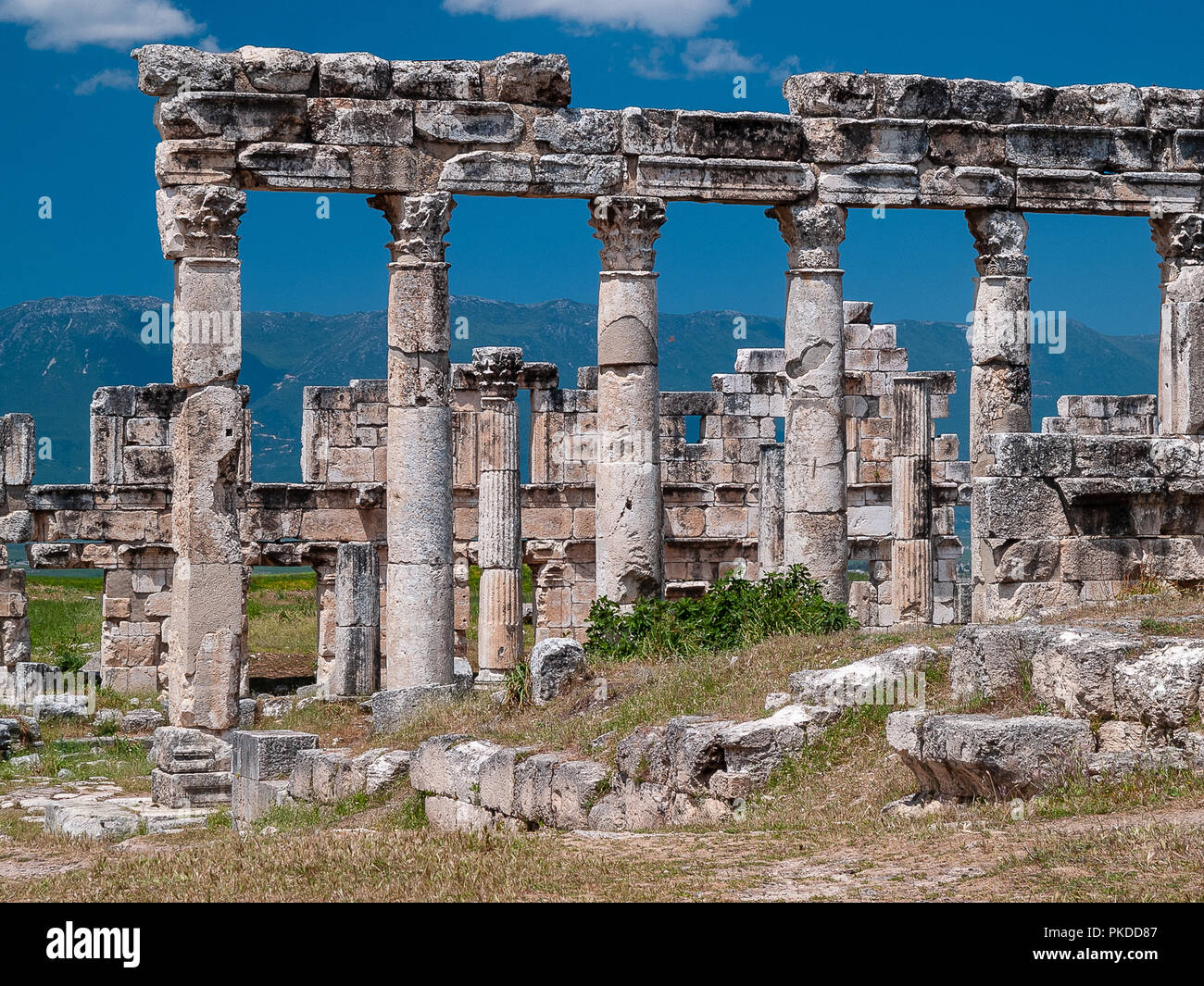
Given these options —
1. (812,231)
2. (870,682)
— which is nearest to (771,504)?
(812,231)

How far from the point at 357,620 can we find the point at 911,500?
883cm

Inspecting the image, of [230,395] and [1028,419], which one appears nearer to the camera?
[230,395]

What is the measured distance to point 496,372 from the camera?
26781 mm

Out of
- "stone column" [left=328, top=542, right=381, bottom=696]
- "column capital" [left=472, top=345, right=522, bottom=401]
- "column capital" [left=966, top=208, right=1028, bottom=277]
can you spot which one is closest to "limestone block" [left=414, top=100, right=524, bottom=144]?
"column capital" [left=966, top=208, right=1028, bottom=277]

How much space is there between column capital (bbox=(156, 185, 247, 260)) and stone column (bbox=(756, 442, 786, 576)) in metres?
10.6

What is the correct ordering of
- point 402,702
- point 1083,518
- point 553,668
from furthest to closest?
point 402,702, point 553,668, point 1083,518

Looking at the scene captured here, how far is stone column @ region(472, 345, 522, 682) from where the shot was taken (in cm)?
2591

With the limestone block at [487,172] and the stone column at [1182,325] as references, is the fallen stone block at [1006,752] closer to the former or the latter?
the limestone block at [487,172]

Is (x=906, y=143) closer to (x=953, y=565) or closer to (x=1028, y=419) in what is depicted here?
(x=1028, y=419)

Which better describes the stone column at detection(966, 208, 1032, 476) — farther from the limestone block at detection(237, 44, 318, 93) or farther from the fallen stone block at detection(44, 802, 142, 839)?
the fallen stone block at detection(44, 802, 142, 839)

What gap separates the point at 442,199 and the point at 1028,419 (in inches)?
317

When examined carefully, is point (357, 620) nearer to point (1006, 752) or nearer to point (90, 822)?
point (90, 822)
